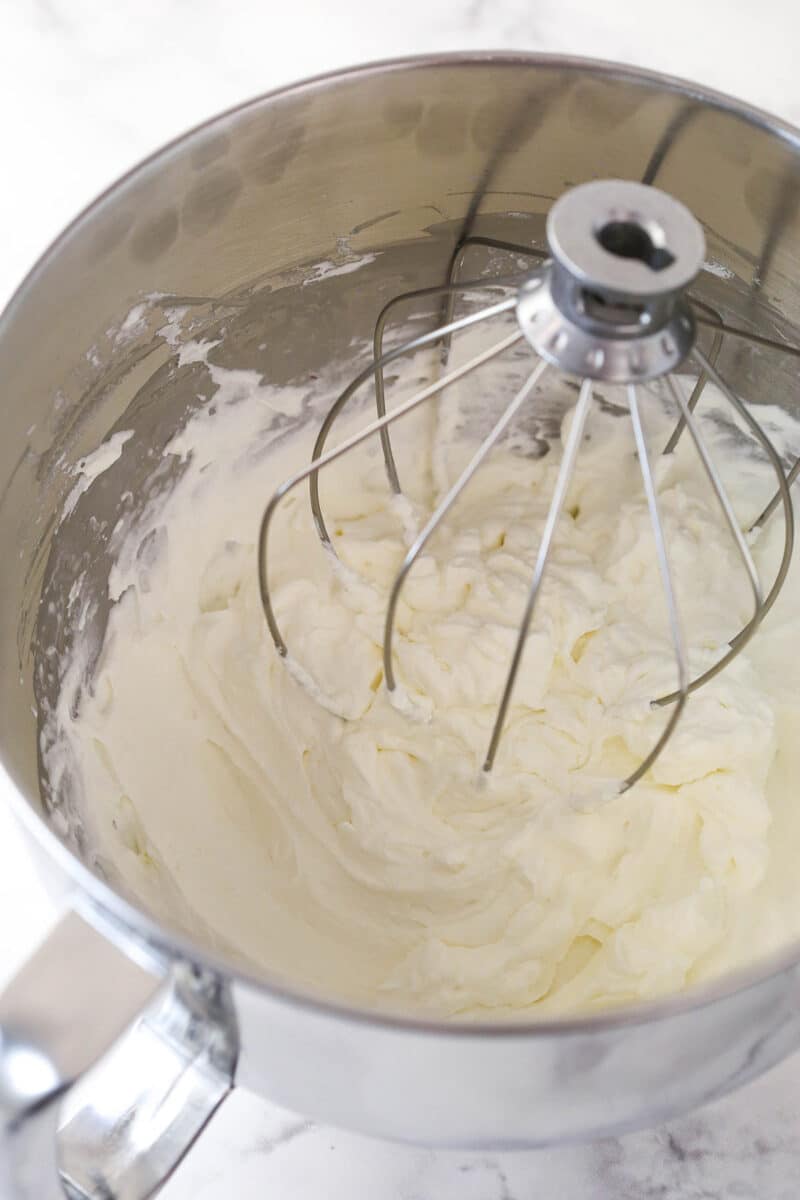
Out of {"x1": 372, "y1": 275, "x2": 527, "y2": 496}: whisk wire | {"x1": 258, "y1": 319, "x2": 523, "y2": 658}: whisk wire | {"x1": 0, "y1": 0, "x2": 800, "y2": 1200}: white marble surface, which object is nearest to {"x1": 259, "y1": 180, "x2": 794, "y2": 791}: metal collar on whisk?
{"x1": 258, "y1": 319, "x2": 523, "y2": 658}: whisk wire

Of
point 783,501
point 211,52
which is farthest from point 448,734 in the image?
point 211,52

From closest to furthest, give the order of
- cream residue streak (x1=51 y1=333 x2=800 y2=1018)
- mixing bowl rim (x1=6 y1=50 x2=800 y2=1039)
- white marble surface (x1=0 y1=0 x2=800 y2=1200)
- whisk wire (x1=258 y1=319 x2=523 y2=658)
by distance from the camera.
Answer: mixing bowl rim (x1=6 y1=50 x2=800 y2=1039) → whisk wire (x1=258 y1=319 x2=523 y2=658) → cream residue streak (x1=51 y1=333 x2=800 y2=1018) → white marble surface (x1=0 y1=0 x2=800 y2=1200)

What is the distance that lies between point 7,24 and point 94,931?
904mm

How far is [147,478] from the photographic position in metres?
0.79

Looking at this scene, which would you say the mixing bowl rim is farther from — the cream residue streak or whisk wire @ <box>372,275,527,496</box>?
whisk wire @ <box>372,275,527,496</box>

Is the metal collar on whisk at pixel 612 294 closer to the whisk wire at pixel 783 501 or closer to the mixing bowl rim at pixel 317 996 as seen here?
the whisk wire at pixel 783 501

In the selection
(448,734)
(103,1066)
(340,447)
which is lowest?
(448,734)

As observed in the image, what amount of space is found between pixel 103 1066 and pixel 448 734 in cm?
37

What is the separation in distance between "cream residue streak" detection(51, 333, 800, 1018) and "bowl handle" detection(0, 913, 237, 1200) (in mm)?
154

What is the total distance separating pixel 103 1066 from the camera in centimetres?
51

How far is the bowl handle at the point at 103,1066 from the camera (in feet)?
1.42

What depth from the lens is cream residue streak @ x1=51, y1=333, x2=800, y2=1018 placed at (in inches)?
28.2

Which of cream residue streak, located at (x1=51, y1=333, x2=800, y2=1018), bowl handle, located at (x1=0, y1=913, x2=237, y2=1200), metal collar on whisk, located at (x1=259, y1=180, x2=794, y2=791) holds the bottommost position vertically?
cream residue streak, located at (x1=51, y1=333, x2=800, y2=1018)

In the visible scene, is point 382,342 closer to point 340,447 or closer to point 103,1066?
point 340,447
